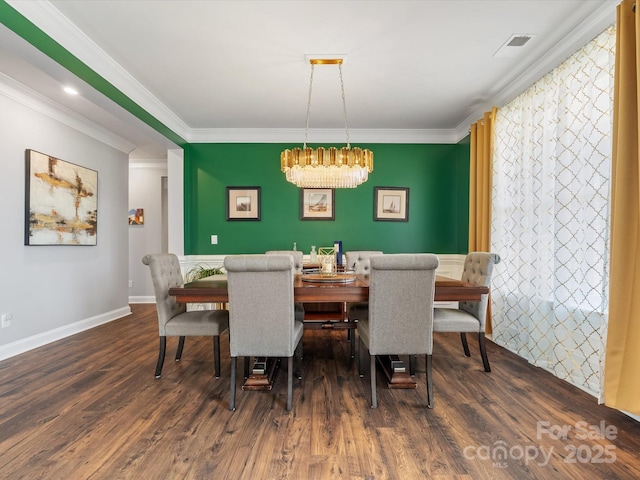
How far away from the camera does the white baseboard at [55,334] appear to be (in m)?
2.96

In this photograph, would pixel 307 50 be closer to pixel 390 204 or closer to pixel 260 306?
pixel 260 306

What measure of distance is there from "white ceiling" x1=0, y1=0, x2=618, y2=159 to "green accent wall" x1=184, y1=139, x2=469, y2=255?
0.70 metres

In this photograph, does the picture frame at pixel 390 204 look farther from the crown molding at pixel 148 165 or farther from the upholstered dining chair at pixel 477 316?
the crown molding at pixel 148 165

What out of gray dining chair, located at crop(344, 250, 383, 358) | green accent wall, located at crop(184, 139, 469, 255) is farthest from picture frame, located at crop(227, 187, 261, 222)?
gray dining chair, located at crop(344, 250, 383, 358)

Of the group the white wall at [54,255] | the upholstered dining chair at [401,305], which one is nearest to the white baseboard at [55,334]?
the white wall at [54,255]

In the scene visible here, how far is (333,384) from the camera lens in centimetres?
239

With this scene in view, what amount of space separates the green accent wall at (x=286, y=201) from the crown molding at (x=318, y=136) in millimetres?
85

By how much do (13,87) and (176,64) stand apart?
160cm

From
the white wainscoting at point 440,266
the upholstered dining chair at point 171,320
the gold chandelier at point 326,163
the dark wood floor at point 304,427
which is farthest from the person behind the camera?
the white wainscoting at point 440,266

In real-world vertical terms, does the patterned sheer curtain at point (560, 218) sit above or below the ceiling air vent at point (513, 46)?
below

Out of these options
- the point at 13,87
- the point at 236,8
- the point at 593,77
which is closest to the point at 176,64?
the point at 236,8

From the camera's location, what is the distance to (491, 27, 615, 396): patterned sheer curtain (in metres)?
2.24

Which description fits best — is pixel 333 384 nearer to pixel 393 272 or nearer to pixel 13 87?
pixel 393 272

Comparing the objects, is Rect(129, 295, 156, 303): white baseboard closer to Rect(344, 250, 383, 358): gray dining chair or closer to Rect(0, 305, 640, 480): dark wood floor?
Rect(0, 305, 640, 480): dark wood floor
